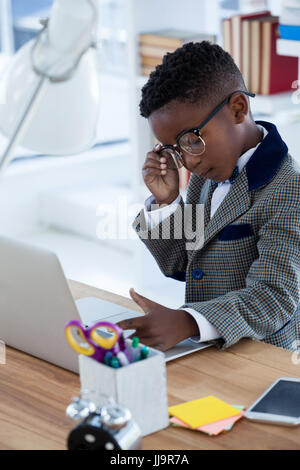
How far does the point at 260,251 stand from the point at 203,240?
20cm

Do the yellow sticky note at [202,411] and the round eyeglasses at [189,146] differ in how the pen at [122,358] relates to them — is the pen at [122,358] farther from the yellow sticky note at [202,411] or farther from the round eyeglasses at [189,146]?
the round eyeglasses at [189,146]

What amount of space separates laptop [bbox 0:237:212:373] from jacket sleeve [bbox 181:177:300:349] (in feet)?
0.22

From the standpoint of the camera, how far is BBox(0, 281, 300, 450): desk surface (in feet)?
3.71

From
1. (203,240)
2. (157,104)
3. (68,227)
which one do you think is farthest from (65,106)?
(68,227)

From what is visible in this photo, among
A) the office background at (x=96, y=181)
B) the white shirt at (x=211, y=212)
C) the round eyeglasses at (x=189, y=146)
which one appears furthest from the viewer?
the office background at (x=96, y=181)

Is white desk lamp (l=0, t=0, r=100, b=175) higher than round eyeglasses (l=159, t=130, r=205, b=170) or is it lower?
higher

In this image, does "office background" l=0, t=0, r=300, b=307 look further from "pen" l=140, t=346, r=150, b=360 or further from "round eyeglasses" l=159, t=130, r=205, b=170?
"pen" l=140, t=346, r=150, b=360

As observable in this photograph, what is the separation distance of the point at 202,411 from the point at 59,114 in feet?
2.03

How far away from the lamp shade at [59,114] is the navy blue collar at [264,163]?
Answer: 0.33m

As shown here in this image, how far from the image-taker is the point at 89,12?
48.0 inches

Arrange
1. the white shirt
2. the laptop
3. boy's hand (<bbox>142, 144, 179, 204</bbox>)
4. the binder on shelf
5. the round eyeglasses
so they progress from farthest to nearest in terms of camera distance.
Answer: the binder on shelf
boy's hand (<bbox>142, 144, 179, 204</bbox>)
the round eyeglasses
the white shirt
the laptop

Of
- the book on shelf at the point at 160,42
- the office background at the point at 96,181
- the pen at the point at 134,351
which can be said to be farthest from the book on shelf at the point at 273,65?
the pen at the point at 134,351

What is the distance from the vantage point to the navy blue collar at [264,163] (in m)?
1.59

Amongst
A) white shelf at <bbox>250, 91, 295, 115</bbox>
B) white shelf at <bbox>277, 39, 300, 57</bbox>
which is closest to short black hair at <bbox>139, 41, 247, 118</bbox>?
white shelf at <bbox>277, 39, 300, 57</bbox>
